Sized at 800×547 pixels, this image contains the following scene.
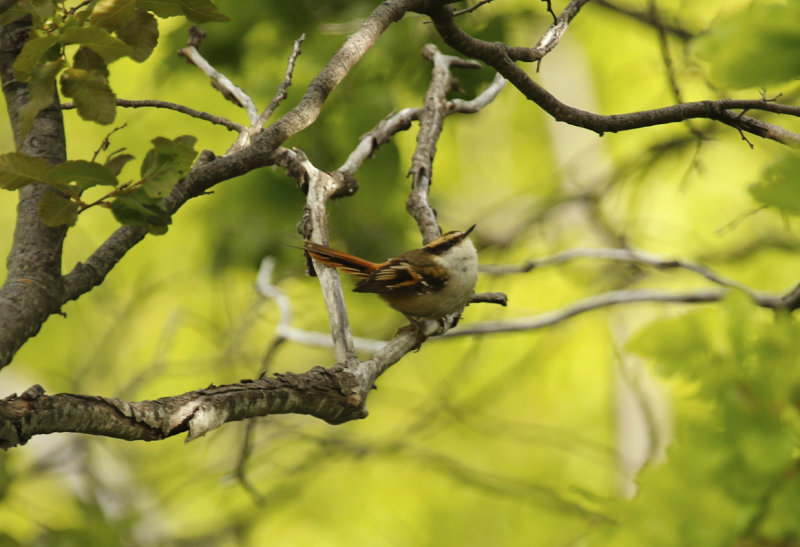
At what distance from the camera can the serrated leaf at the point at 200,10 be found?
7.55ft

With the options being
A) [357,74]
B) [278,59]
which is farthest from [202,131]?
[357,74]

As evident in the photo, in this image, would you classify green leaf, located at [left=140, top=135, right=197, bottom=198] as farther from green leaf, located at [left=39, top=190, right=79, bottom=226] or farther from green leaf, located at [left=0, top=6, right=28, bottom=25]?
green leaf, located at [left=0, top=6, right=28, bottom=25]

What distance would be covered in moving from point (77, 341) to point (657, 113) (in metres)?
8.75

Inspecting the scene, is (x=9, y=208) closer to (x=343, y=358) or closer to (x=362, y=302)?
(x=362, y=302)

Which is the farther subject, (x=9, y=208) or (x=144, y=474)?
(x=9, y=208)

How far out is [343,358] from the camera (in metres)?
2.73

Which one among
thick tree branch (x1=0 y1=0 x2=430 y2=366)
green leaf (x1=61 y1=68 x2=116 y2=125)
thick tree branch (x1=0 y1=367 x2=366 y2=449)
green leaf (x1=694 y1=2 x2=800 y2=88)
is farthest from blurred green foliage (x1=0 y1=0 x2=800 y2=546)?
green leaf (x1=61 y1=68 x2=116 y2=125)

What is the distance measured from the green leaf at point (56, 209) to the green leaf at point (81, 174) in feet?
0.23

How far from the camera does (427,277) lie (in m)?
4.45

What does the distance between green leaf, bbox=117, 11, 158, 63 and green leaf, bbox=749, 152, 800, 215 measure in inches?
71.0

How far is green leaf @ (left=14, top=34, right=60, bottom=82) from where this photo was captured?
6.53 ft

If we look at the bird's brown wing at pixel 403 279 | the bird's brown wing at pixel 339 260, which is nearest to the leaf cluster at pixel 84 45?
the bird's brown wing at pixel 339 260

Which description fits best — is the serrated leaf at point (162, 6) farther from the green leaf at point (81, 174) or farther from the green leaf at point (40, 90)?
the green leaf at point (81, 174)

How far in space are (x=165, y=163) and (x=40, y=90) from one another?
42cm
